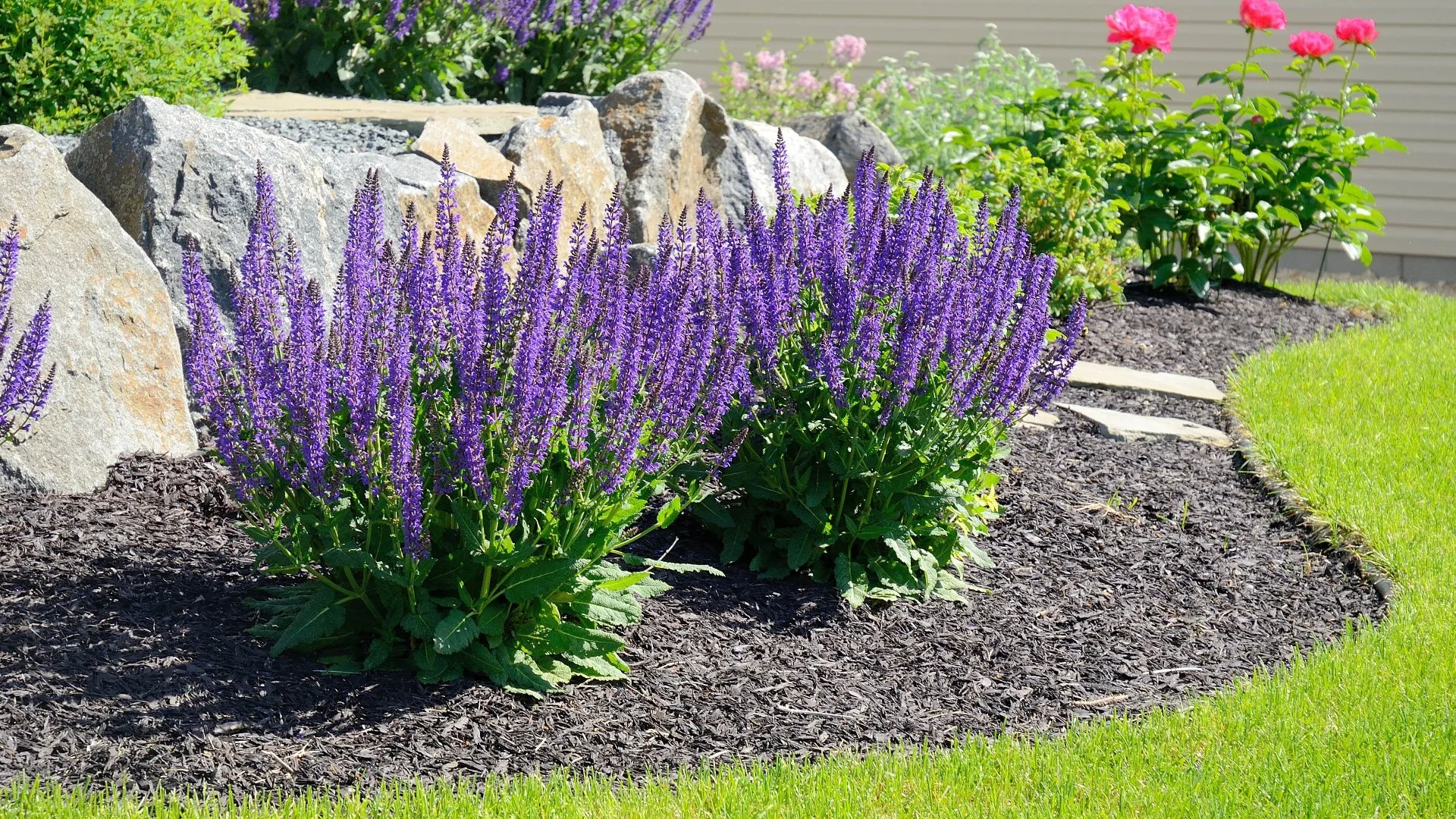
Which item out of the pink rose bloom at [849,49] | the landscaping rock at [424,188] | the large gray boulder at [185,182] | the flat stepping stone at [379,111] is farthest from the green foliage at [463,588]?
the pink rose bloom at [849,49]

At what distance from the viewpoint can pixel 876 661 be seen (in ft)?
12.3

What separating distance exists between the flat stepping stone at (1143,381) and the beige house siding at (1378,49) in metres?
5.09

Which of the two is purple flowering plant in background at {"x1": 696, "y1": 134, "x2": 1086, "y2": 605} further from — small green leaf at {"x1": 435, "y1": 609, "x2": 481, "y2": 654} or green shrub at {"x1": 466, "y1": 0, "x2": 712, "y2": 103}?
green shrub at {"x1": 466, "y1": 0, "x2": 712, "y2": 103}

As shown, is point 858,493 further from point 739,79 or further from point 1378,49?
point 1378,49

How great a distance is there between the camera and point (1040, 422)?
5812 millimetres

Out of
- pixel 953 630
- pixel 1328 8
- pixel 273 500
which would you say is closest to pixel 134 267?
pixel 273 500

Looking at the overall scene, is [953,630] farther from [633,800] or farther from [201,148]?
[201,148]

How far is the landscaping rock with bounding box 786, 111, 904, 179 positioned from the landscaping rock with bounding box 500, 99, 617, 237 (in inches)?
108

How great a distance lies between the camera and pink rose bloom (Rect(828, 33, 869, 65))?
11.0 m

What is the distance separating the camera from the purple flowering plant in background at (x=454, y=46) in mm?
7617

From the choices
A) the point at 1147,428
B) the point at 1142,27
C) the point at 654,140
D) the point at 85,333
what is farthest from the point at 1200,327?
the point at 85,333

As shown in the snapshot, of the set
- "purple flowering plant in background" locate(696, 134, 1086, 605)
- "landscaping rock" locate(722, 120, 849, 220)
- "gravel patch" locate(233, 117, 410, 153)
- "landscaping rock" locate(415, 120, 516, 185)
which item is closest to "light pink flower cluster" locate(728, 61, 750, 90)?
"landscaping rock" locate(722, 120, 849, 220)

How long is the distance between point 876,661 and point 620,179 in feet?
11.0

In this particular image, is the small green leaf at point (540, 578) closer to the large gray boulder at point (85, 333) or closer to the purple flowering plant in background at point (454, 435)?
the purple flowering plant in background at point (454, 435)
